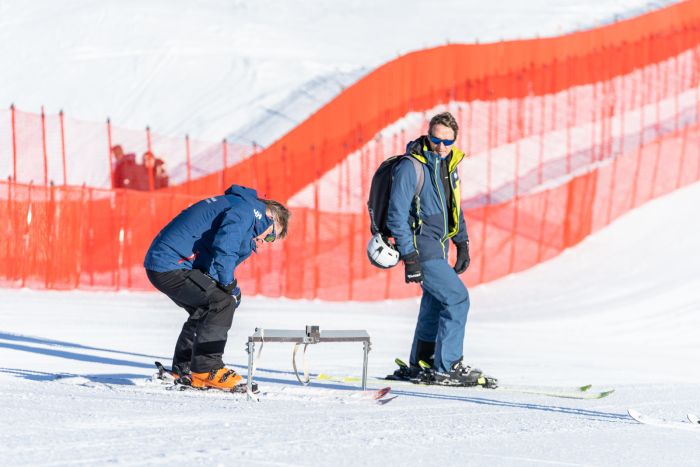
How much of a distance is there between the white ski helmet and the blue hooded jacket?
925mm

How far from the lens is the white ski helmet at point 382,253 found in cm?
675

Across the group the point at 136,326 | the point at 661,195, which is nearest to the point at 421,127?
the point at 661,195

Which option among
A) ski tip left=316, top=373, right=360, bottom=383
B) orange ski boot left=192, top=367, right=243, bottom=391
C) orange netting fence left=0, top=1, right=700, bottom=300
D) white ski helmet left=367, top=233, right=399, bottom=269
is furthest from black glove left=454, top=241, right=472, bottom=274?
orange netting fence left=0, top=1, right=700, bottom=300

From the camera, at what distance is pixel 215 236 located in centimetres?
592

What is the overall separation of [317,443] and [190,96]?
27644 millimetres

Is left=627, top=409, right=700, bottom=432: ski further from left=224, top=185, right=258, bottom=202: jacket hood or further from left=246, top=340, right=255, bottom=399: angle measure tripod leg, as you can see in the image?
left=224, top=185, right=258, bottom=202: jacket hood

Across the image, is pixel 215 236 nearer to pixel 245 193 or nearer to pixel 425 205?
pixel 245 193

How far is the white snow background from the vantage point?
15.7 feet

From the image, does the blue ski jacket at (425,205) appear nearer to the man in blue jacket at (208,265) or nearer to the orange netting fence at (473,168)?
the man in blue jacket at (208,265)

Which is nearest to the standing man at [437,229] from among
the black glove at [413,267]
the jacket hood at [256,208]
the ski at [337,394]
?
the black glove at [413,267]

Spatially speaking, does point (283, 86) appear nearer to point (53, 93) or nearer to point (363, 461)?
point (53, 93)

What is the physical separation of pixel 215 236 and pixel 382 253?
1.18 meters

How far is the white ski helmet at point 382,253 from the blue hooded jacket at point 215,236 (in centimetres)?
93

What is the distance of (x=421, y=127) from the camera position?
2534 cm
